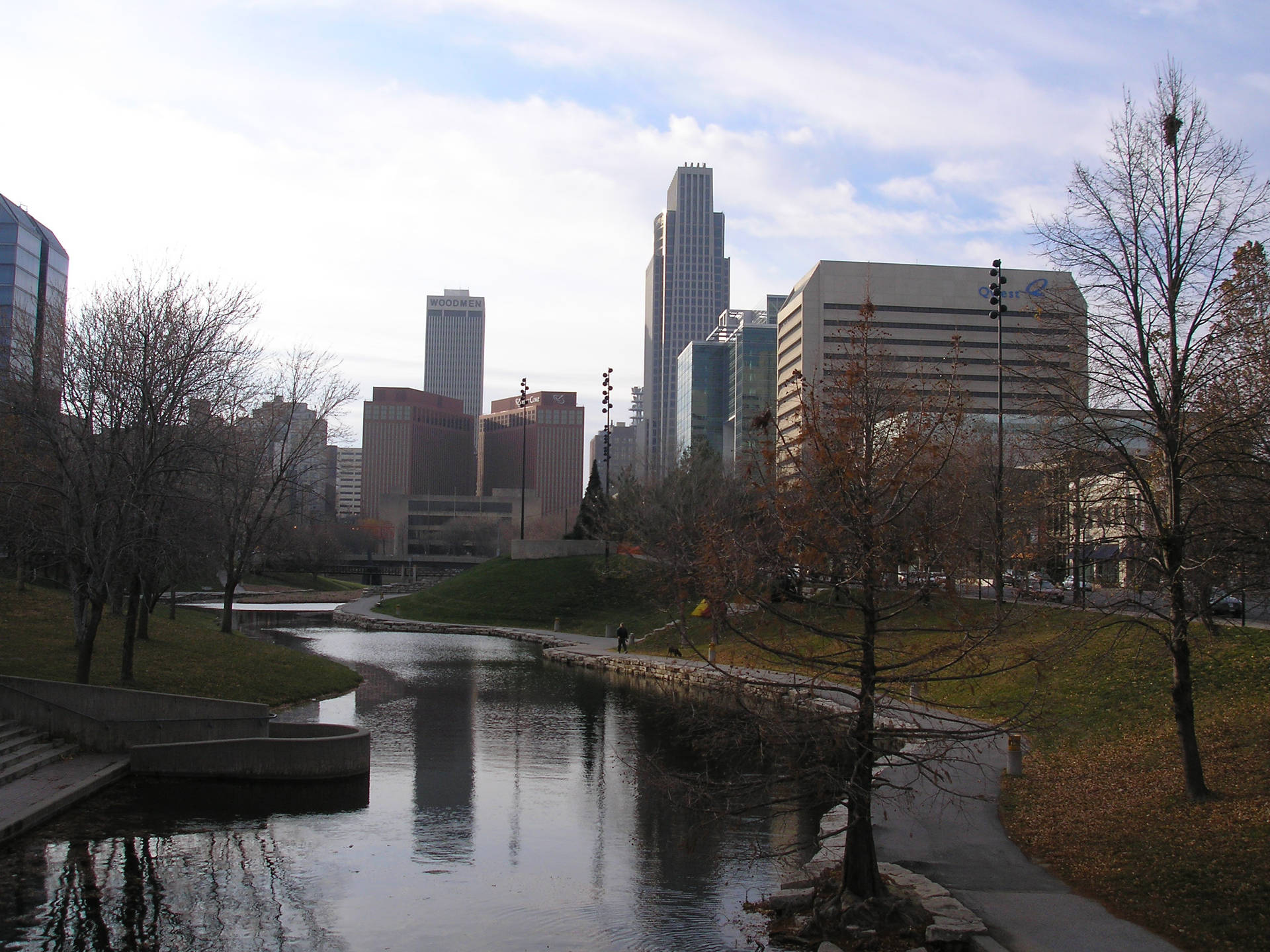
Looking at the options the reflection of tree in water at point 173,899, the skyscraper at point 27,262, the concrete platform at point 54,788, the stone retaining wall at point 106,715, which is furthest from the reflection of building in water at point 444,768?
the skyscraper at point 27,262

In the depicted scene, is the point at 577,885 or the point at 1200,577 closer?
the point at 577,885

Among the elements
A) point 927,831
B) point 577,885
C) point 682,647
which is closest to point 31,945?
point 577,885

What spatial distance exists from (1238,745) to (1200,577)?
314 centimetres

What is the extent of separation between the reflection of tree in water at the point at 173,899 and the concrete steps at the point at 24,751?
359 centimetres

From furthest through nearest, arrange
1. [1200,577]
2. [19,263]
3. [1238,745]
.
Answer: [19,263] < [1238,745] < [1200,577]

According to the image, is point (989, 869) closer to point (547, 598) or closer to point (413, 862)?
point (413, 862)

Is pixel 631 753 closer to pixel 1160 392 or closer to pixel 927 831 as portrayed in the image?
pixel 927 831

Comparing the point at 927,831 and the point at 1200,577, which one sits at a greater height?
the point at 1200,577

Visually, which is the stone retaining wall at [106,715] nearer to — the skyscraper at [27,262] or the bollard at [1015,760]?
the bollard at [1015,760]

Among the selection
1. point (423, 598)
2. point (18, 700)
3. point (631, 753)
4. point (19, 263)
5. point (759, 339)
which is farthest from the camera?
point (759, 339)

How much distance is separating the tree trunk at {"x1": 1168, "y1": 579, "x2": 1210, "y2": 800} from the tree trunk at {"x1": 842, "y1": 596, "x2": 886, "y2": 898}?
5.58 meters

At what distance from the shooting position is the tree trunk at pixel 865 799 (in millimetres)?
→ 9930

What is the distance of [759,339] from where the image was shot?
164 metres

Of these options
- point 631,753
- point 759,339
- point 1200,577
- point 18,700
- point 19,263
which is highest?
point 759,339
